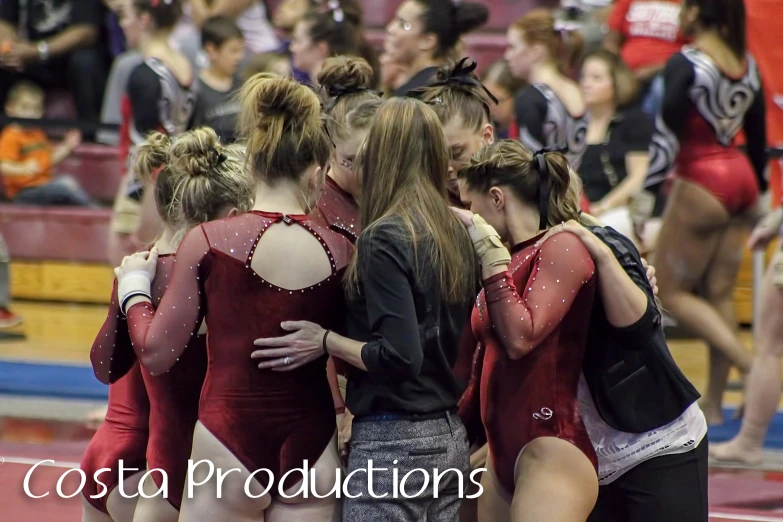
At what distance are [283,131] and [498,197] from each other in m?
0.56

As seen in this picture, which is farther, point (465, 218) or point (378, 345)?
point (465, 218)

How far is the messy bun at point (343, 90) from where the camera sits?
3.35 m

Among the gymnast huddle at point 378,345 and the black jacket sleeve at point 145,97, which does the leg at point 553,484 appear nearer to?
the gymnast huddle at point 378,345

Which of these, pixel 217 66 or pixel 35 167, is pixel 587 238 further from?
pixel 35 167

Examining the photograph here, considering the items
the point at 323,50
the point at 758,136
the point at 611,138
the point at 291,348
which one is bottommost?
the point at 611,138

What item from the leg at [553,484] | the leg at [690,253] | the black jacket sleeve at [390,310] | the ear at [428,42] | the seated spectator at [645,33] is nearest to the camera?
the black jacket sleeve at [390,310]

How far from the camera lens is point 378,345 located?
105 inches

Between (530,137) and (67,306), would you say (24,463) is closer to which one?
(530,137)

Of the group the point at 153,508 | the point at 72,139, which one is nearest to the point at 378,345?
the point at 153,508

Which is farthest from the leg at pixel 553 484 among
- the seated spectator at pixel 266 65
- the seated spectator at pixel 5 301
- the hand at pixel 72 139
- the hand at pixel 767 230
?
the hand at pixel 72 139

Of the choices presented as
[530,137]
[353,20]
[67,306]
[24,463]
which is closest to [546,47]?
[530,137]

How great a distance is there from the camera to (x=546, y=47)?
6008mm

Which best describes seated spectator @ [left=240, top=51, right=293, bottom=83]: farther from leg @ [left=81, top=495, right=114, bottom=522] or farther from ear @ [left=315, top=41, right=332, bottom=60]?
leg @ [left=81, top=495, right=114, bottom=522]

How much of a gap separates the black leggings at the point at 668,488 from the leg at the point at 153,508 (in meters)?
1.10
